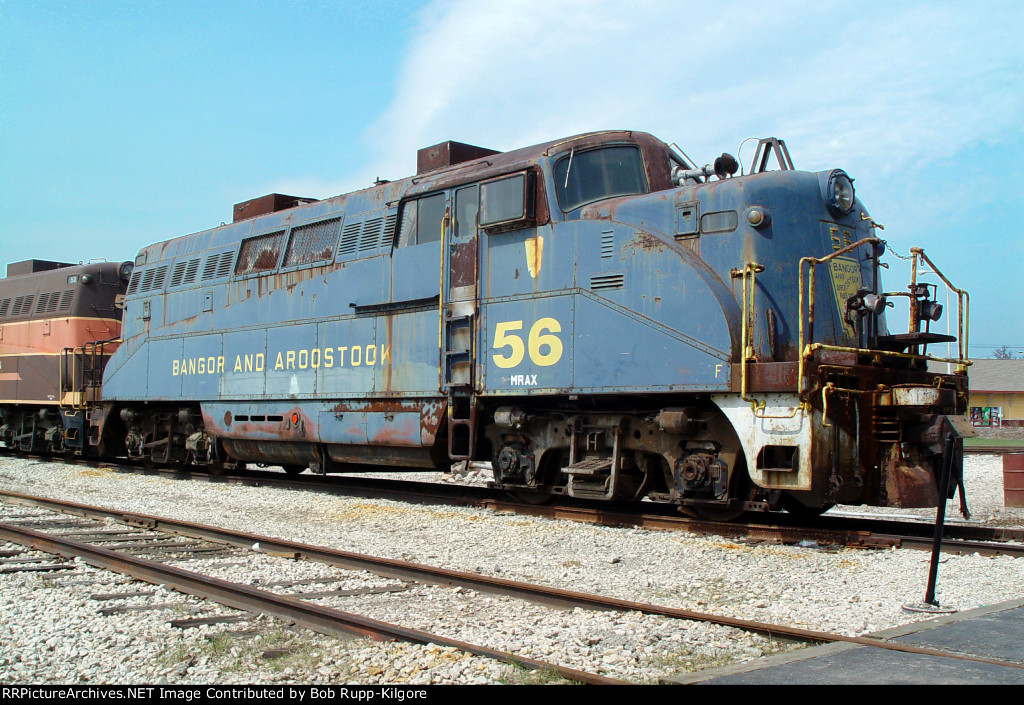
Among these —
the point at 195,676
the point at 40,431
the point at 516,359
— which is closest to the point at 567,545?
the point at 516,359

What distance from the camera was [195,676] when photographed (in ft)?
14.3

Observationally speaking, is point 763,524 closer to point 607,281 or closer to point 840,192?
point 607,281

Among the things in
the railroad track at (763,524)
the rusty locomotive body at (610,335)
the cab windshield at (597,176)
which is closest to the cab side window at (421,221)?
the rusty locomotive body at (610,335)

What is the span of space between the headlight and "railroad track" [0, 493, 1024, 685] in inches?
197

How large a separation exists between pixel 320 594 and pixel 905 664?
3772 millimetres

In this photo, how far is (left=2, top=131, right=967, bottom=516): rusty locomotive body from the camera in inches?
316

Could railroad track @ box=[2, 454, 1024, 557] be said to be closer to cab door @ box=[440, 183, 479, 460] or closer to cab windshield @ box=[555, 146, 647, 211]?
cab door @ box=[440, 183, 479, 460]

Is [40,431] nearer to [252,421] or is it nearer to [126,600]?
[252,421]

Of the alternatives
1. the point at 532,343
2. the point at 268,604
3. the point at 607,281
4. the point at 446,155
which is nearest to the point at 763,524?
the point at 607,281

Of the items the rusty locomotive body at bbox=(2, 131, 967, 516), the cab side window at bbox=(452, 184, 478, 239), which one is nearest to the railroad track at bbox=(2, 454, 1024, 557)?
the rusty locomotive body at bbox=(2, 131, 967, 516)

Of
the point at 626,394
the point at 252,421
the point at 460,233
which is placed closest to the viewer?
the point at 626,394

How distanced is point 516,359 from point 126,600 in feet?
16.1

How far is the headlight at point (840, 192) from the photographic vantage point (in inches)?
344
